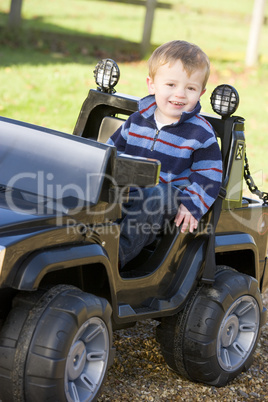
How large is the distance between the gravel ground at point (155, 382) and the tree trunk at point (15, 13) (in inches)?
409

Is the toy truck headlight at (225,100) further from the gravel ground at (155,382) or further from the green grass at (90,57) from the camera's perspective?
the gravel ground at (155,382)

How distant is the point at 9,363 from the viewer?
2.62 metres

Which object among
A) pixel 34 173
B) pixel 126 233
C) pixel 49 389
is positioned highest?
pixel 34 173

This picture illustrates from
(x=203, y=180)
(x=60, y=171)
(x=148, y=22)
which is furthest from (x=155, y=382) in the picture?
(x=148, y=22)

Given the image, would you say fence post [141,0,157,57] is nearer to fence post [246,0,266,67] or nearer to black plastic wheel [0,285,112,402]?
fence post [246,0,266,67]

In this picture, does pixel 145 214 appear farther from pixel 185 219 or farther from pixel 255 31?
pixel 255 31

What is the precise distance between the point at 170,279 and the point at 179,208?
36cm

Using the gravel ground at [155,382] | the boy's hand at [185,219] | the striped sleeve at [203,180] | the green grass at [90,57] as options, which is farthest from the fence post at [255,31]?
the boy's hand at [185,219]

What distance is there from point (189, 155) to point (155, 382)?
1187 millimetres

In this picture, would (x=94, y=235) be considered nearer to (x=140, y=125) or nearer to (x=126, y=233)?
(x=126, y=233)

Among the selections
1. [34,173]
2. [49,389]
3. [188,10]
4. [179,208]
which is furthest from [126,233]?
[188,10]

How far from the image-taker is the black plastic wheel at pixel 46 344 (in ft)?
8.59

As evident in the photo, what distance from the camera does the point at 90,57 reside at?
42.7 ft

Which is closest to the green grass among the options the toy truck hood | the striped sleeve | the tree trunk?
the tree trunk
